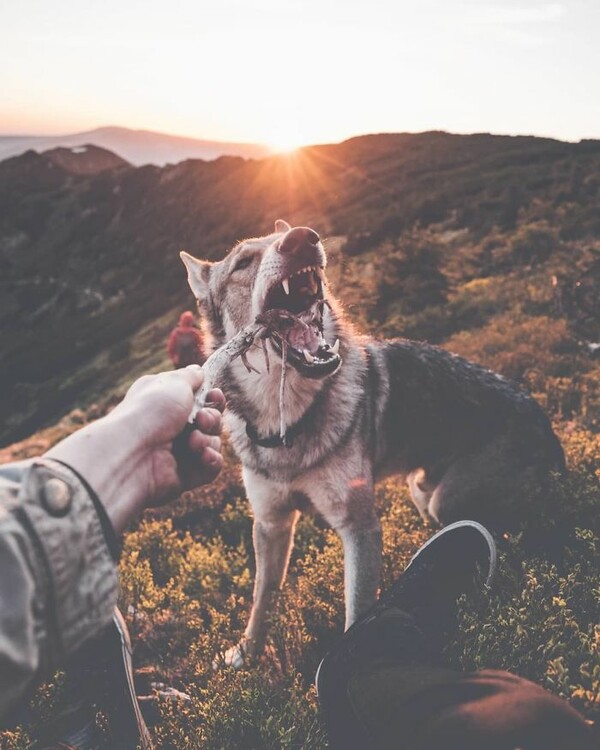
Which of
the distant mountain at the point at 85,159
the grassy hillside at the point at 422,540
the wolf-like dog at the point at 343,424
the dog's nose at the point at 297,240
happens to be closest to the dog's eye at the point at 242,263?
the wolf-like dog at the point at 343,424

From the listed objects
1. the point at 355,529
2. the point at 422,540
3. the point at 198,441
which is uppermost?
the point at 198,441

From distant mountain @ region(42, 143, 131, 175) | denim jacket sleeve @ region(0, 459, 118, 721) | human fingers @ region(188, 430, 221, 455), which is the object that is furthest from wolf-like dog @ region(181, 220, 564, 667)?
distant mountain @ region(42, 143, 131, 175)

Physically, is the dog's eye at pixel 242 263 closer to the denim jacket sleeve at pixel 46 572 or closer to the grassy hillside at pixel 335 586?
the grassy hillside at pixel 335 586

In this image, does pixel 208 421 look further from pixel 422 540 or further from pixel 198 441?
pixel 422 540

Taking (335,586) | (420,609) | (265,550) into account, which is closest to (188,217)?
(265,550)

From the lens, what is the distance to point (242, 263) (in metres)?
3.63

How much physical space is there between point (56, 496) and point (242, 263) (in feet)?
8.85

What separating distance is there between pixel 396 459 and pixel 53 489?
121 inches

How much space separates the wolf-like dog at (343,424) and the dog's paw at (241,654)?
17mm

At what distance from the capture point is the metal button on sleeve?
1105 millimetres

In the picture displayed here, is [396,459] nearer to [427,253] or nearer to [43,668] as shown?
[43,668]

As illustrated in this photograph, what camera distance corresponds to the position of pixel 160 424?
157 centimetres

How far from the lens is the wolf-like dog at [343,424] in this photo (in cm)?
326

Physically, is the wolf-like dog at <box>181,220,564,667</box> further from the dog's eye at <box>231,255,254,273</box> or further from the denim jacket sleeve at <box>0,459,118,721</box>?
the denim jacket sleeve at <box>0,459,118,721</box>
